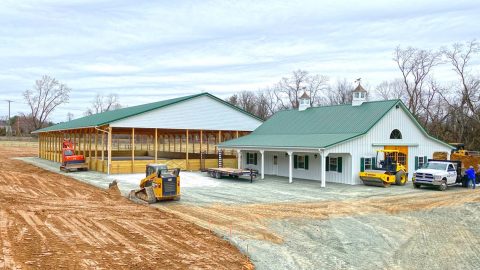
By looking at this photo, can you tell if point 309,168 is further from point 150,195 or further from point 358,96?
point 150,195

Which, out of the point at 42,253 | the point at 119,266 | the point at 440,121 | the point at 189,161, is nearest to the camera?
the point at 119,266

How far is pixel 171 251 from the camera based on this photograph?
1054 centimetres

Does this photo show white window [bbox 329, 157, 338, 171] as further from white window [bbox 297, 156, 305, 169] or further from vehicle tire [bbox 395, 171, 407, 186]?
vehicle tire [bbox 395, 171, 407, 186]

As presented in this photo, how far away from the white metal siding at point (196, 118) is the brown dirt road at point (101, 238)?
1326 cm

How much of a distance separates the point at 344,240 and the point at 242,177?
53.4ft

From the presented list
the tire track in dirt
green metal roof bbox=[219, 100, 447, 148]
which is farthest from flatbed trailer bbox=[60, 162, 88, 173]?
the tire track in dirt

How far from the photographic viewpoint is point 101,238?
37.9 ft

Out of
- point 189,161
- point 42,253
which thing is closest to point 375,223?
point 42,253

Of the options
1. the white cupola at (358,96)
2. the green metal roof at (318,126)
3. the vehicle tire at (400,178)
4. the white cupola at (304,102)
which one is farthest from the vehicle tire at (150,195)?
the white cupola at (304,102)

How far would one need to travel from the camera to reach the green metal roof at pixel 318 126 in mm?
25125

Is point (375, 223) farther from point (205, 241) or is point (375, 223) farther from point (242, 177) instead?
point (242, 177)

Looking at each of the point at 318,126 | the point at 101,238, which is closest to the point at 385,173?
the point at 318,126

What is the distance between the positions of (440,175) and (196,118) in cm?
1834

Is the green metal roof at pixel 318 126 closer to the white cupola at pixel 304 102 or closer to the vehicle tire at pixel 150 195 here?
the white cupola at pixel 304 102
